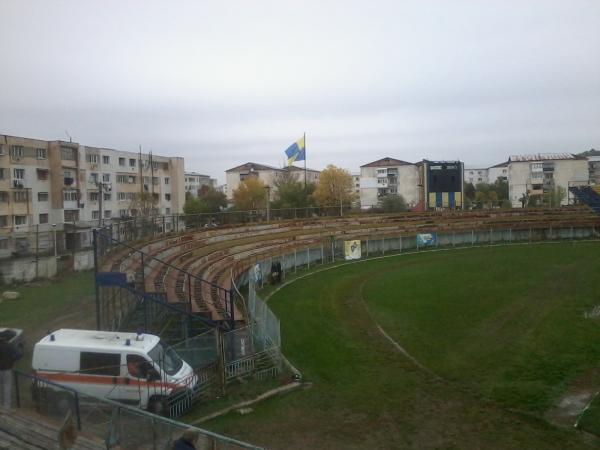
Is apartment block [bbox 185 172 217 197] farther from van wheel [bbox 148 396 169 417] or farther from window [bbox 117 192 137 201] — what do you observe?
van wheel [bbox 148 396 169 417]

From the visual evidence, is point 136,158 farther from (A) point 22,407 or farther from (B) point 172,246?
(A) point 22,407

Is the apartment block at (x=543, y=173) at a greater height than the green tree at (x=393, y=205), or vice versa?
the apartment block at (x=543, y=173)

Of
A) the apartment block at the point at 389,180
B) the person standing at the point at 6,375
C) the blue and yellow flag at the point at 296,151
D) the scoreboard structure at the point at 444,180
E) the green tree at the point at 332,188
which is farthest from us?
the apartment block at the point at 389,180

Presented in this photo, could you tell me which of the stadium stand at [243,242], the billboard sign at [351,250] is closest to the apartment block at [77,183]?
the stadium stand at [243,242]

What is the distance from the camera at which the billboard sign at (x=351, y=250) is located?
126ft

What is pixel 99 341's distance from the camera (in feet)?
39.1

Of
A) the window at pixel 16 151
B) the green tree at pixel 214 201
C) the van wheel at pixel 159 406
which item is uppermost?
the window at pixel 16 151

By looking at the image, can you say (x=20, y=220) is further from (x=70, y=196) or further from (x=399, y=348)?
(x=399, y=348)

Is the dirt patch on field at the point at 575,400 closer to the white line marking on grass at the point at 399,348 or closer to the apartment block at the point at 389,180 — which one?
the white line marking on grass at the point at 399,348

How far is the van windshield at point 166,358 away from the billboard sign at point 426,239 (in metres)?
32.9

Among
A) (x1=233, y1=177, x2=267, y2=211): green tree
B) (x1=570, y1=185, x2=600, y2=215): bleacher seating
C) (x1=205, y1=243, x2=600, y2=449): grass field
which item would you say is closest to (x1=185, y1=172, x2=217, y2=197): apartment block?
(x1=233, y1=177, x2=267, y2=211): green tree

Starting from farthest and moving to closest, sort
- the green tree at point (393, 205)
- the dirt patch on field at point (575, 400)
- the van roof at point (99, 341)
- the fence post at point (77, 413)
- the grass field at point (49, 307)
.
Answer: the green tree at point (393, 205) → the grass field at point (49, 307) → the van roof at point (99, 341) → the dirt patch on field at point (575, 400) → the fence post at point (77, 413)

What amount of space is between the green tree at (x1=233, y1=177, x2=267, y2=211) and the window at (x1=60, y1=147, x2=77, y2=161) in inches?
960

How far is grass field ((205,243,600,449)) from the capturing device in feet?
34.9
